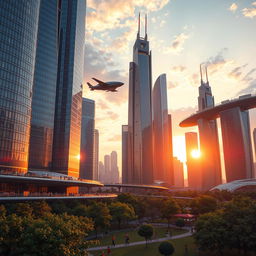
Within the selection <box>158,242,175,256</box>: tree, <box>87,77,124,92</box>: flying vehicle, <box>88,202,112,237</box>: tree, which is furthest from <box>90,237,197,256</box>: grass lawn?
<box>87,77,124,92</box>: flying vehicle

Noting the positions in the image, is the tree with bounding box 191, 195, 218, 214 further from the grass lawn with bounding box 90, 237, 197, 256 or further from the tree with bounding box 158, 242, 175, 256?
the tree with bounding box 158, 242, 175, 256

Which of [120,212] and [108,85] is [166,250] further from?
[108,85]

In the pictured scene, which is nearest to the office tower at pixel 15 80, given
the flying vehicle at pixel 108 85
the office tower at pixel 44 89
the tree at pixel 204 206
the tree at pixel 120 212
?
the office tower at pixel 44 89

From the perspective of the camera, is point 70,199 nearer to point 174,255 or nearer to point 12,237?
point 174,255

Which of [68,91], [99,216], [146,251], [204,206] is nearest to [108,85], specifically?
[99,216]

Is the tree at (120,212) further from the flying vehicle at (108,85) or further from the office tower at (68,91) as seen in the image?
the office tower at (68,91)

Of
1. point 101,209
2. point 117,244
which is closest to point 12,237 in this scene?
point 117,244
